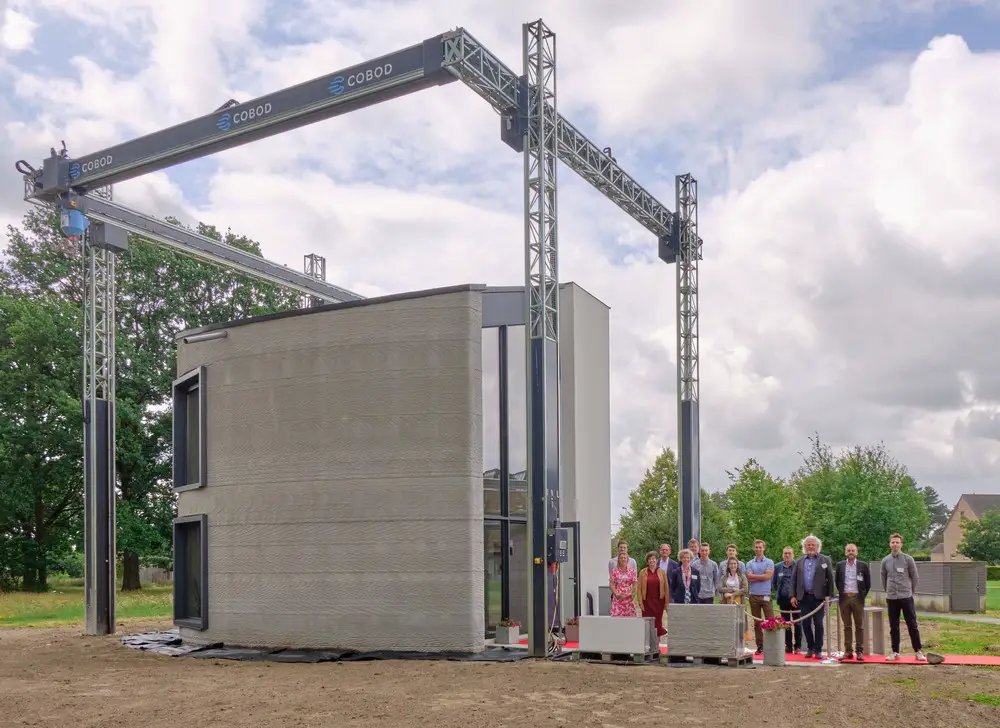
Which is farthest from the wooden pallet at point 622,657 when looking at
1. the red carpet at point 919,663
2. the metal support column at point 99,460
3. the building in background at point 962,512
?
the building in background at point 962,512

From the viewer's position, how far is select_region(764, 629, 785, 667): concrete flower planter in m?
13.9

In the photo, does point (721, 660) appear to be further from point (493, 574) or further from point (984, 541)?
point (984, 541)

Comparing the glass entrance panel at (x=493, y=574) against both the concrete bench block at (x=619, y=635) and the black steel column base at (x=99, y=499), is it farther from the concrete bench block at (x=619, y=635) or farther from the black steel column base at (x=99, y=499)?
the black steel column base at (x=99, y=499)

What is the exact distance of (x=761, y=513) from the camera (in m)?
29.6

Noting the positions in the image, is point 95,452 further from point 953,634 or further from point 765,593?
point 953,634

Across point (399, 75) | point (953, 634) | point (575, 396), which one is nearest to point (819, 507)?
point (953, 634)

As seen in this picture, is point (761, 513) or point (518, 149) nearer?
point (518, 149)

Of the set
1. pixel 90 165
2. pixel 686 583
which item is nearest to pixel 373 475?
pixel 686 583

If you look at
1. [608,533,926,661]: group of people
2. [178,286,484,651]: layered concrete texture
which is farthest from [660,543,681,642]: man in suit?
[178,286,484,651]: layered concrete texture

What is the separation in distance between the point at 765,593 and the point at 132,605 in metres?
22.8

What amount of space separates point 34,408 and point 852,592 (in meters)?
30.6

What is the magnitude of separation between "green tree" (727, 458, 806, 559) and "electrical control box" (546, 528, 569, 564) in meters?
14.8

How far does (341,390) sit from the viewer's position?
17188 mm

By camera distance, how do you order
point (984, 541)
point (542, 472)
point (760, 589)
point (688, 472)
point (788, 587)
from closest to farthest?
1. point (788, 587)
2. point (760, 589)
3. point (542, 472)
4. point (688, 472)
5. point (984, 541)
